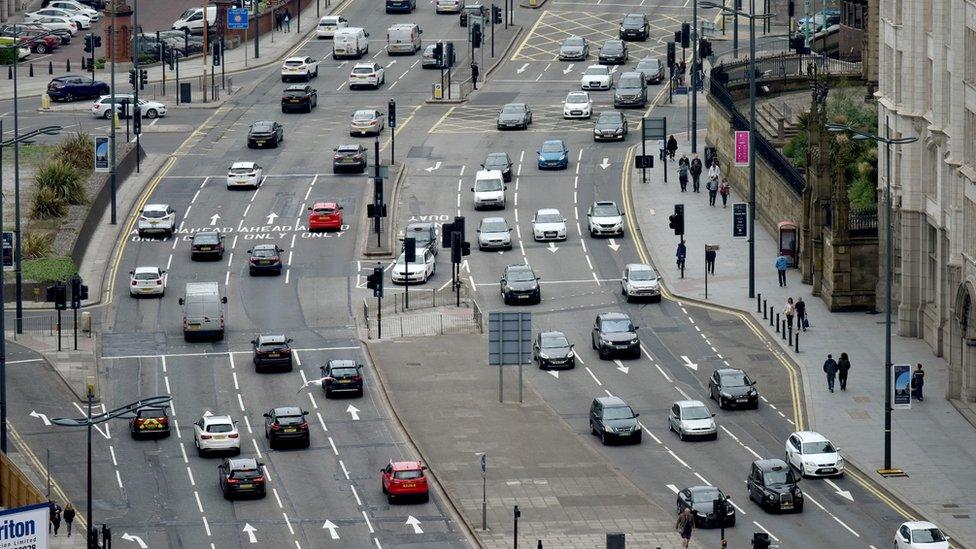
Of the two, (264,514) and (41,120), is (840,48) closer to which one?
(41,120)

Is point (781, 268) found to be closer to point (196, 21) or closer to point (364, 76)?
point (364, 76)

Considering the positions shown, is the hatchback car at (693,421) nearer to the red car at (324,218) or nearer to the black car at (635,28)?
the red car at (324,218)

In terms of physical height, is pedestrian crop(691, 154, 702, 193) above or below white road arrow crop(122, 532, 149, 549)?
above

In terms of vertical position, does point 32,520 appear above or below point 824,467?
above

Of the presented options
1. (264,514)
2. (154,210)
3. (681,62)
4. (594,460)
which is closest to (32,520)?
(264,514)

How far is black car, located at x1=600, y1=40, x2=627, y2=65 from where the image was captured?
490 feet

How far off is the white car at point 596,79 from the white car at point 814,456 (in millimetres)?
63823

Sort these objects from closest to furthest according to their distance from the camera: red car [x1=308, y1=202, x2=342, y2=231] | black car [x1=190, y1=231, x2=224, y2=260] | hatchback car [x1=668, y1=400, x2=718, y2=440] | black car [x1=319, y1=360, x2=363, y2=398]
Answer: hatchback car [x1=668, y1=400, x2=718, y2=440]
black car [x1=319, y1=360, x2=363, y2=398]
black car [x1=190, y1=231, x2=224, y2=260]
red car [x1=308, y1=202, x2=342, y2=231]

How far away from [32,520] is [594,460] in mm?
33740

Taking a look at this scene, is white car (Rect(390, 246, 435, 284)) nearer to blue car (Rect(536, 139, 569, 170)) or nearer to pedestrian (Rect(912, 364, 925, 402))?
blue car (Rect(536, 139, 569, 170))

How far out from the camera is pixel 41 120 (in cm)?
13550

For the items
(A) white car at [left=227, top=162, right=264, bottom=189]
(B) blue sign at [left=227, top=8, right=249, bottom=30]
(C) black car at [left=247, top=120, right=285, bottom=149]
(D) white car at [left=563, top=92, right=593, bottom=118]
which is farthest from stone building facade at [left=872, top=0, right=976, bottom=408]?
(B) blue sign at [left=227, top=8, right=249, bottom=30]

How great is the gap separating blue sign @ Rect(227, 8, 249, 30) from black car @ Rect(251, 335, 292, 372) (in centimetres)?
5980

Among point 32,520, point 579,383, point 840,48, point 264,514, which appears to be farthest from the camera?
point 840,48
